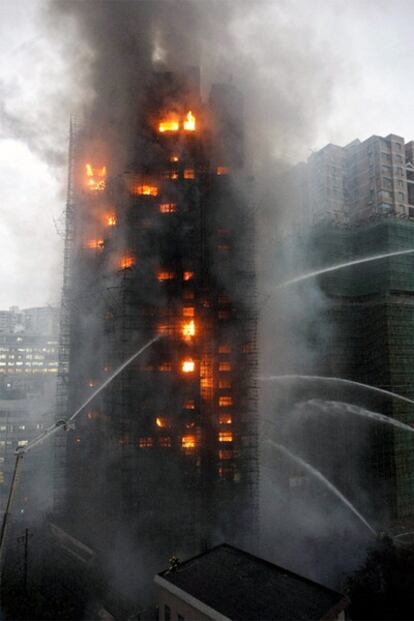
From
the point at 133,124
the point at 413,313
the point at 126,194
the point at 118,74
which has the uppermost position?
the point at 118,74

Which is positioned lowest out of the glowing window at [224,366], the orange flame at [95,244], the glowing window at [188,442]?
the glowing window at [188,442]

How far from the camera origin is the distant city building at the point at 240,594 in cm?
1832

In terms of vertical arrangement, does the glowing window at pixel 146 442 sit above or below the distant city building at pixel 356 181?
below

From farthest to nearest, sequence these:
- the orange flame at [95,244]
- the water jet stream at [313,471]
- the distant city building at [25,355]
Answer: the distant city building at [25,355]
the water jet stream at [313,471]
the orange flame at [95,244]

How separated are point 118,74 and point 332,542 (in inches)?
1722

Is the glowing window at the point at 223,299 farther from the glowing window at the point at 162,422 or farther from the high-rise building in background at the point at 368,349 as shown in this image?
the high-rise building in background at the point at 368,349

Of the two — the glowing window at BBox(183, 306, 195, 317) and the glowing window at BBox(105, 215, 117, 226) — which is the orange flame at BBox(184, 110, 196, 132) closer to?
the glowing window at BBox(105, 215, 117, 226)

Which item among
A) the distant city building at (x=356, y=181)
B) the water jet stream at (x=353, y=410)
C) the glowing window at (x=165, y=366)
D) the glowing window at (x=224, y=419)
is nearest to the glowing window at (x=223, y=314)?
the glowing window at (x=165, y=366)

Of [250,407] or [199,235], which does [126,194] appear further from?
[250,407]

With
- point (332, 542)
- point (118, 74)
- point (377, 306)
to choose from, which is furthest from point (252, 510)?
point (118, 74)

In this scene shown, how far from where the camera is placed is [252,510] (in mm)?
35031

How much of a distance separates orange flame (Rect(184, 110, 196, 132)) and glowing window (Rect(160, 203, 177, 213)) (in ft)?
25.0

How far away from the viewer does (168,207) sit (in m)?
37.1

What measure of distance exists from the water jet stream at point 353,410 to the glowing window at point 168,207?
22685 mm
